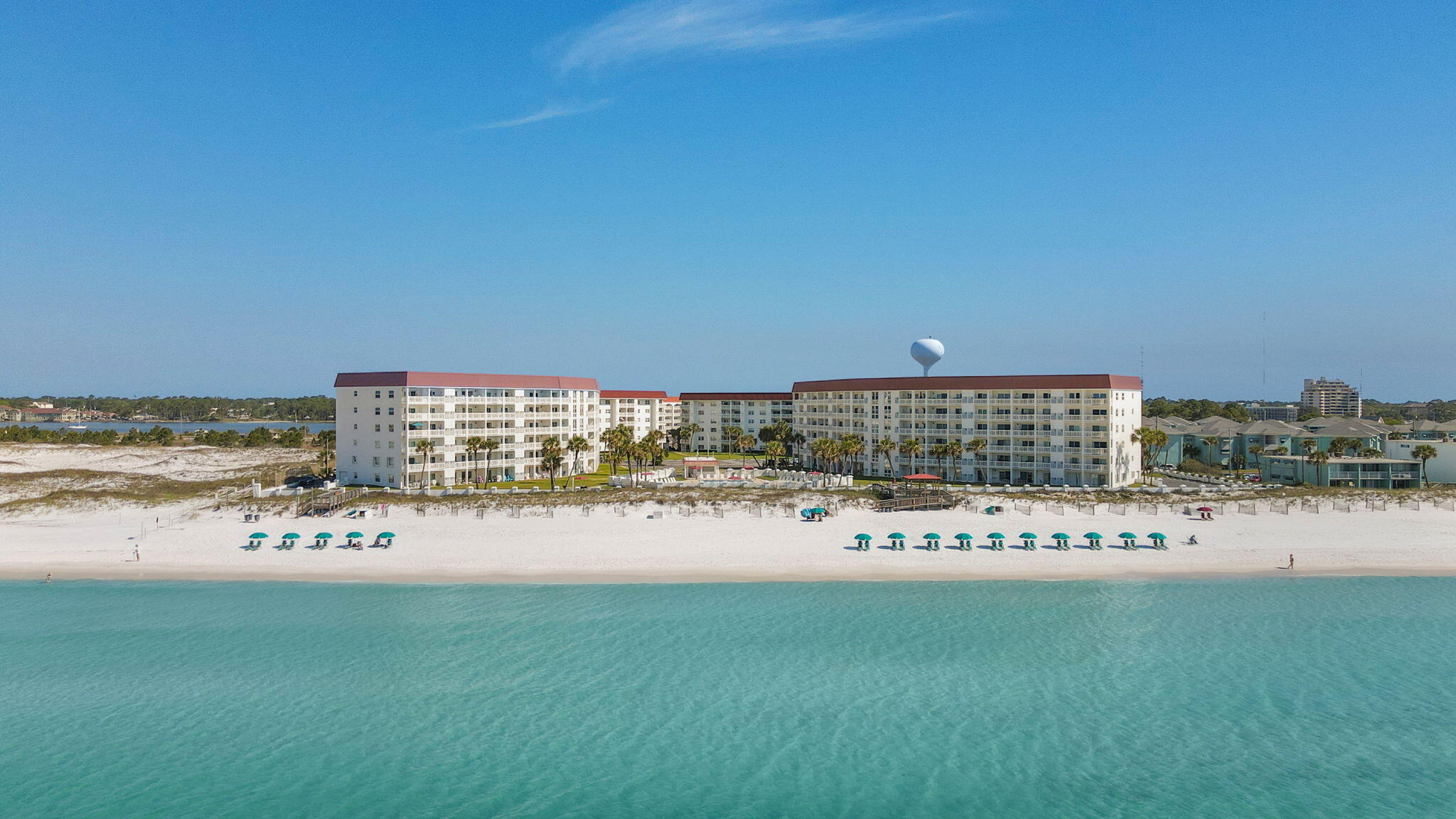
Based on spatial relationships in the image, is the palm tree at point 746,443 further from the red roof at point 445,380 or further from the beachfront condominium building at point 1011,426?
the red roof at point 445,380

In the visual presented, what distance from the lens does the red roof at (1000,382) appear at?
76062 mm

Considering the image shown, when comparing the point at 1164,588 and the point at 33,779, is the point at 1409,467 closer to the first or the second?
the point at 1164,588

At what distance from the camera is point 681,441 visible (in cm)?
12212

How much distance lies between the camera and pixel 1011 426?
8031 cm

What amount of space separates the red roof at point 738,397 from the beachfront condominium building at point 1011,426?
30456 millimetres

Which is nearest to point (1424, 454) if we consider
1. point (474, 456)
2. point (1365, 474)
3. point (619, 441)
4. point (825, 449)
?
point (1365, 474)

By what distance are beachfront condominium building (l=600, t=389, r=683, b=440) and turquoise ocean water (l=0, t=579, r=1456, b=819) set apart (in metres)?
78.6

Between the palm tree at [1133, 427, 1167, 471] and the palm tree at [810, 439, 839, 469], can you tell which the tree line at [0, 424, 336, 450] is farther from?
the palm tree at [1133, 427, 1167, 471]

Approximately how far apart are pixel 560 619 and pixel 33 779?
1779 centimetres

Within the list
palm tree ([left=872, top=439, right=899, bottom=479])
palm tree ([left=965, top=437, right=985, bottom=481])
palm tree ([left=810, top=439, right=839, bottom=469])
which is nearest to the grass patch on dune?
palm tree ([left=810, top=439, right=839, bottom=469])

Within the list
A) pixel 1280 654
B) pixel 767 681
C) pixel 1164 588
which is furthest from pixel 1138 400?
pixel 767 681

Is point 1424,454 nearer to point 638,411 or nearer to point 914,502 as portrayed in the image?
point 914,502

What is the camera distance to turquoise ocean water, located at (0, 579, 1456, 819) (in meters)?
20.5

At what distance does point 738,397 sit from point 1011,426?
174 feet
